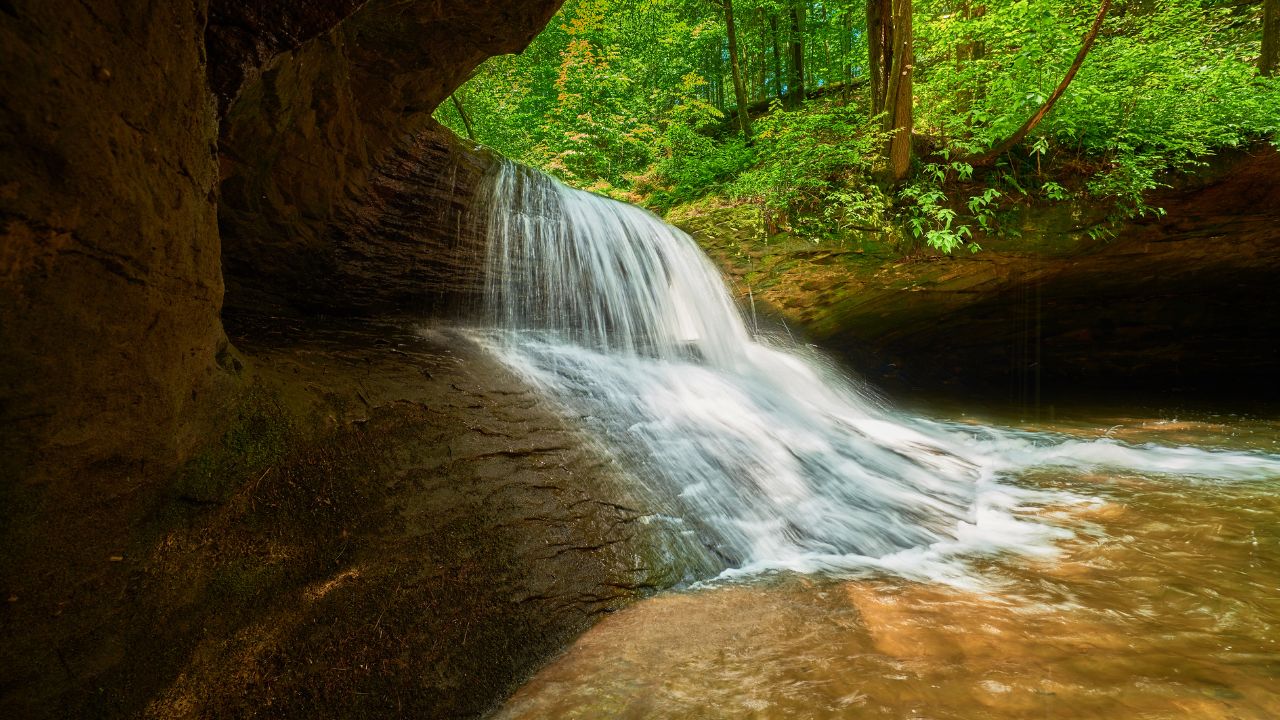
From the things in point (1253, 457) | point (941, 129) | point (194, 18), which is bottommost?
point (1253, 457)

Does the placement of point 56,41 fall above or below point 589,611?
above

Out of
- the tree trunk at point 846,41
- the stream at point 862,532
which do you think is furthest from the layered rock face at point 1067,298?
the tree trunk at point 846,41

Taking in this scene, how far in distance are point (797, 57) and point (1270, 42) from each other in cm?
986

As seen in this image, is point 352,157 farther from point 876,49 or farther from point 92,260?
point 876,49

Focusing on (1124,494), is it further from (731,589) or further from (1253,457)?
(731,589)

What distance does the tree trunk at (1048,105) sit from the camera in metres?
5.50

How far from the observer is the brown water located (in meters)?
1.68

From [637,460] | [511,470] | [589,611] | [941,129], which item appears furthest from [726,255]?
[589,611]

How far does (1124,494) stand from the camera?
3.79 m

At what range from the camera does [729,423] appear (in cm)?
451

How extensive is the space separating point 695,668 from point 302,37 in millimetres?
3372

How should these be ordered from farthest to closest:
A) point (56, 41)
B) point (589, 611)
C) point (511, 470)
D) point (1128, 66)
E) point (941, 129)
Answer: point (941, 129)
point (1128, 66)
point (511, 470)
point (589, 611)
point (56, 41)

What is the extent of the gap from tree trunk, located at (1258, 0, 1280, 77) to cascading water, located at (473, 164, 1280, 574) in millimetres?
5617

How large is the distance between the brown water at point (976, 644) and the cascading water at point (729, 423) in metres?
0.42
